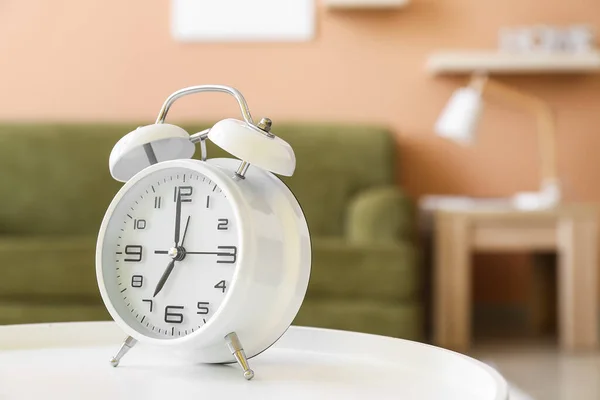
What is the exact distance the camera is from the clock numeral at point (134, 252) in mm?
790

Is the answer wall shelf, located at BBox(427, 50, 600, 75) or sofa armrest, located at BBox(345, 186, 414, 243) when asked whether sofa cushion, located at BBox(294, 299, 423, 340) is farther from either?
wall shelf, located at BBox(427, 50, 600, 75)

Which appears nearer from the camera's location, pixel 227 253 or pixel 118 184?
pixel 227 253

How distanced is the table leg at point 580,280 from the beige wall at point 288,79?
0.69 m

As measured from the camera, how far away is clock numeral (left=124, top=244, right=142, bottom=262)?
0.79m

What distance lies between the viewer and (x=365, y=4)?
3617 millimetres

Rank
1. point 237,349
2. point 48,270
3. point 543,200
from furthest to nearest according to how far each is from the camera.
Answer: point 543,200 → point 48,270 → point 237,349

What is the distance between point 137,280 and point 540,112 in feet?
10.5

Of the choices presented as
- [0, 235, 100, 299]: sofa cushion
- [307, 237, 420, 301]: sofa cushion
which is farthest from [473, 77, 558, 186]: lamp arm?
[0, 235, 100, 299]: sofa cushion

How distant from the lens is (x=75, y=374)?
0.75 meters

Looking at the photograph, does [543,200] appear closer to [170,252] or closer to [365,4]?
[365,4]

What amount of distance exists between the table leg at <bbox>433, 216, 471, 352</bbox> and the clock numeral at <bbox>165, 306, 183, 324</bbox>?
2426 millimetres

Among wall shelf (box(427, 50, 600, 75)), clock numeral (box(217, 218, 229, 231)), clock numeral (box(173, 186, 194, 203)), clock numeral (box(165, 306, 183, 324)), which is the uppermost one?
wall shelf (box(427, 50, 600, 75))

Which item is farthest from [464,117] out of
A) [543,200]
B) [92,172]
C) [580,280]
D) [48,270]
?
[48,270]

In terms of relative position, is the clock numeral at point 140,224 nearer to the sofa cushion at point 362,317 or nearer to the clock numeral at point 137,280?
the clock numeral at point 137,280
